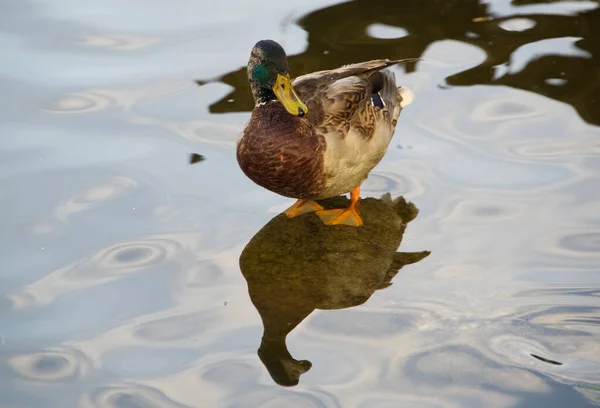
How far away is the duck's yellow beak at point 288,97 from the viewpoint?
14.0ft

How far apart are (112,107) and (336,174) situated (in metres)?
1.69

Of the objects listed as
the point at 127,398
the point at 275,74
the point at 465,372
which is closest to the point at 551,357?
the point at 465,372

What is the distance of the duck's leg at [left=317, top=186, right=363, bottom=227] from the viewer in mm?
4613

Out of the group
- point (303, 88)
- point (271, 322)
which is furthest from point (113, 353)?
point (303, 88)

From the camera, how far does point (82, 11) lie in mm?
6434

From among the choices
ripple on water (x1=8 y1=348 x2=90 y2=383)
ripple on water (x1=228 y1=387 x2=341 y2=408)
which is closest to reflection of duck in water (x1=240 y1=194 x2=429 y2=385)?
ripple on water (x1=228 y1=387 x2=341 y2=408)

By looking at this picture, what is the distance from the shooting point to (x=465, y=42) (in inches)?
234

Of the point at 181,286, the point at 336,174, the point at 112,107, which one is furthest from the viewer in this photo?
the point at 112,107

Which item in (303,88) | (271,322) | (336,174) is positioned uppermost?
(303,88)

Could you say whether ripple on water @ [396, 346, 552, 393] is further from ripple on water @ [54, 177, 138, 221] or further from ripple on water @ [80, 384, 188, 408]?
ripple on water @ [54, 177, 138, 221]

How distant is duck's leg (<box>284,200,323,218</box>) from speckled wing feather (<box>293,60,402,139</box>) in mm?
472

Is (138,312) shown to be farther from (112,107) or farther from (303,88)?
(112,107)

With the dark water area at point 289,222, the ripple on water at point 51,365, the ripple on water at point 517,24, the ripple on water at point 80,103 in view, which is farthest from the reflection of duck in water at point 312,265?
the ripple on water at point 517,24

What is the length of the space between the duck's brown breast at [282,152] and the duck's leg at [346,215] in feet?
0.98
